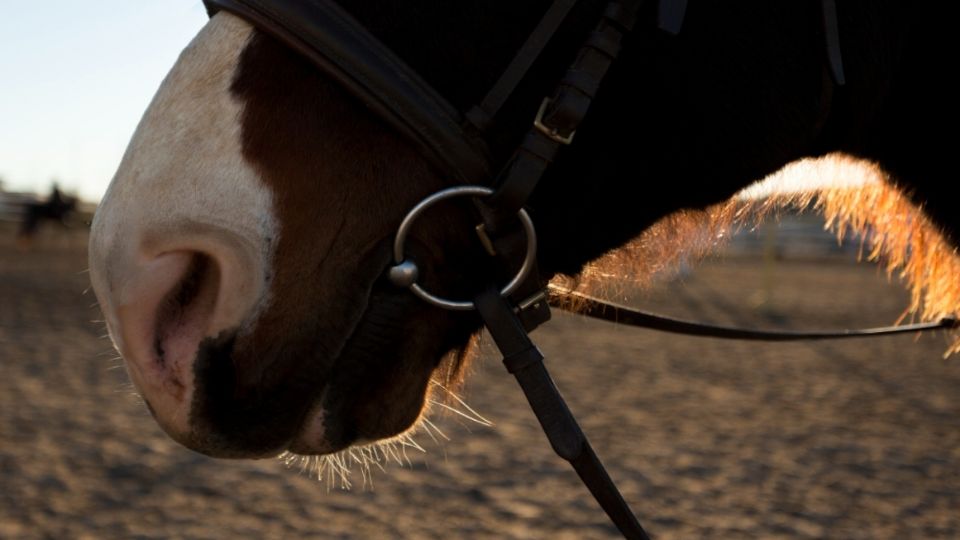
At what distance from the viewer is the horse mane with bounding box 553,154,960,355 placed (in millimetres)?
1707

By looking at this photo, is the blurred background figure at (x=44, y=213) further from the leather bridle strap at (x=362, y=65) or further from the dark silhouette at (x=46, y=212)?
the leather bridle strap at (x=362, y=65)

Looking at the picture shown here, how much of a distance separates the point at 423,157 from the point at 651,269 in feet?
2.30

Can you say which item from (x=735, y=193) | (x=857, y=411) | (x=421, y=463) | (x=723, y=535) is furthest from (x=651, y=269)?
(x=857, y=411)

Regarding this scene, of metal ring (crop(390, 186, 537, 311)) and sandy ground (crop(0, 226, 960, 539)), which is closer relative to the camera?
metal ring (crop(390, 186, 537, 311))

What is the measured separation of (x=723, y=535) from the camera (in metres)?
4.23

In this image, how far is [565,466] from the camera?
17.7 ft

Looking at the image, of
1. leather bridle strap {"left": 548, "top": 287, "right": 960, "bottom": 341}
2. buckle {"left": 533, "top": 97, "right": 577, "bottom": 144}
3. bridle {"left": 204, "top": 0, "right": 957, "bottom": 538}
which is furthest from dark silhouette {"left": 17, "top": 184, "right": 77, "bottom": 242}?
buckle {"left": 533, "top": 97, "right": 577, "bottom": 144}

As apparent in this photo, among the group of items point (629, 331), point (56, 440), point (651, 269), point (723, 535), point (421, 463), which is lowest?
point (56, 440)

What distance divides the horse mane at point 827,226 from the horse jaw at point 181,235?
22.7 inches

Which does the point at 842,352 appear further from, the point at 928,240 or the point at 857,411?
the point at 928,240

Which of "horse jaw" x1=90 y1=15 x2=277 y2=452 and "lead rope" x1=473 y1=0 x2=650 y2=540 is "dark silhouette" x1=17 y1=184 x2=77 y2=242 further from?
"lead rope" x1=473 y1=0 x2=650 y2=540

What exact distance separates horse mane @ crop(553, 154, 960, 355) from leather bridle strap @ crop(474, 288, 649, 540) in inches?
7.6

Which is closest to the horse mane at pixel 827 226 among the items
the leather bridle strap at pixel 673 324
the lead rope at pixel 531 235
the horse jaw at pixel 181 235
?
the leather bridle strap at pixel 673 324

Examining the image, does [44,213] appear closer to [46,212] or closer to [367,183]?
[46,212]
